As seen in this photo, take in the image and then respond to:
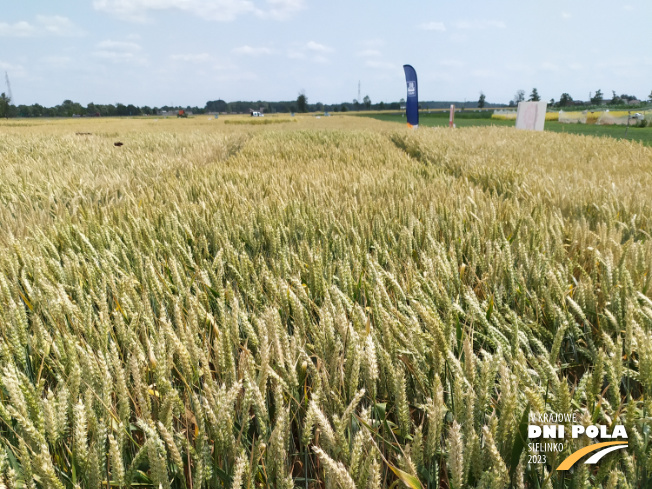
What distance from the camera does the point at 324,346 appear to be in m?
0.83

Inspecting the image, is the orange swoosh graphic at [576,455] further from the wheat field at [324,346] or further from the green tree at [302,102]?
the green tree at [302,102]

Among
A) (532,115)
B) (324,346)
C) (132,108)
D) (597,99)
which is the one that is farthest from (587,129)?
(132,108)

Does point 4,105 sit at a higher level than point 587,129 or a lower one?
higher

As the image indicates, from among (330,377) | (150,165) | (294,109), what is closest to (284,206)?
(330,377)

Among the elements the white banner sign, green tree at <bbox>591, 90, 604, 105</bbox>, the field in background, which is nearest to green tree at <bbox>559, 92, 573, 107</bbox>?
green tree at <bbox>591, 90, 604, 105</bbox>

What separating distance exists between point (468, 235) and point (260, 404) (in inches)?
44.0

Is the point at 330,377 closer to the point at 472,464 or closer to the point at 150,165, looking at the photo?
the point at 472,464

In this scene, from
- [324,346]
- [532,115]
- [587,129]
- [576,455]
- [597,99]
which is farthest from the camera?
[597,99]

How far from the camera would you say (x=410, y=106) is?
16703 millimetres

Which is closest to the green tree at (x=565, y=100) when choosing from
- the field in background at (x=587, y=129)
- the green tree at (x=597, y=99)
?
the green tree at (x=597, y=99)

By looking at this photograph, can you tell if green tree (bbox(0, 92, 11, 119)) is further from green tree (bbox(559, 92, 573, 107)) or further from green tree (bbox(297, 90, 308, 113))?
green tree (bbox(559, 92, 573, 107))

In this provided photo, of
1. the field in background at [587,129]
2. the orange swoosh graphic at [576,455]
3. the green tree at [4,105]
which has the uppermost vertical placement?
the green tree at [4,105]

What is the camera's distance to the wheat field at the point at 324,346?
1.93ft

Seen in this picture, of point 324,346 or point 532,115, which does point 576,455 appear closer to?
point 324,346
